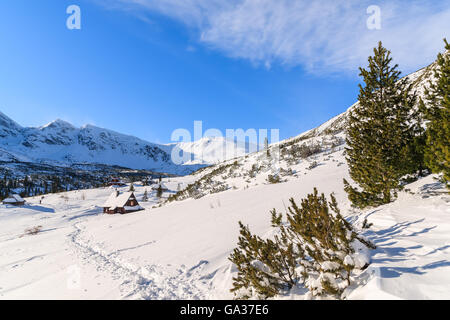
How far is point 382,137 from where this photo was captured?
8.09 metres

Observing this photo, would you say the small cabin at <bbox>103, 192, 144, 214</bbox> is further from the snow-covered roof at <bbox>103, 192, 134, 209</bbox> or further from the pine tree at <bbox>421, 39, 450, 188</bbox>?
the pine tree at <bbox>421, 39, 450, 188</bbox>

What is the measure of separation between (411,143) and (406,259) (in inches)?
229

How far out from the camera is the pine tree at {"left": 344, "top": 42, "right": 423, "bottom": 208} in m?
7.73

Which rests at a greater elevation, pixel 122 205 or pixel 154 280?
pixel 154 280

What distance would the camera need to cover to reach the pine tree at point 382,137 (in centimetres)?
773

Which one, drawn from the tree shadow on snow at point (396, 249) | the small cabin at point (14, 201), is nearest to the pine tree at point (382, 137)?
the tree shadow on snow at point (396, 249)

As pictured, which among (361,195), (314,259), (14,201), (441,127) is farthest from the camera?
(14,201)

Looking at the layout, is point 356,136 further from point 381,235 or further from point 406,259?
point 406,259

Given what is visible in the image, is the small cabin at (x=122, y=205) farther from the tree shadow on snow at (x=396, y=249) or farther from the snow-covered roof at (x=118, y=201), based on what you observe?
the tree shadow on snow at (x=396, y=249)

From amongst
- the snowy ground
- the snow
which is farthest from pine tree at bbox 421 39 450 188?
the snowy ground

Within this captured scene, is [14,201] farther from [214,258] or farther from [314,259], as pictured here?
[314,259]

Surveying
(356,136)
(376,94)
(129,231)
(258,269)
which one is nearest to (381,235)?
(258,269)

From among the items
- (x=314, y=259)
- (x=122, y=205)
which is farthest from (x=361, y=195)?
(x=122, y=205)

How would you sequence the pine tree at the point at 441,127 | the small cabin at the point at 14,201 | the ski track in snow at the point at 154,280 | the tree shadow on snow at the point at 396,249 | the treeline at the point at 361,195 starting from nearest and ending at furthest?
1. the tree shadow on snow at the point at 396,249
2. the treeline at the point at 361,195
3. the ski track in snow at the point at 154,280
4. the pine tree at the point at 441,127
5. the small cabin at the point at 14,201
